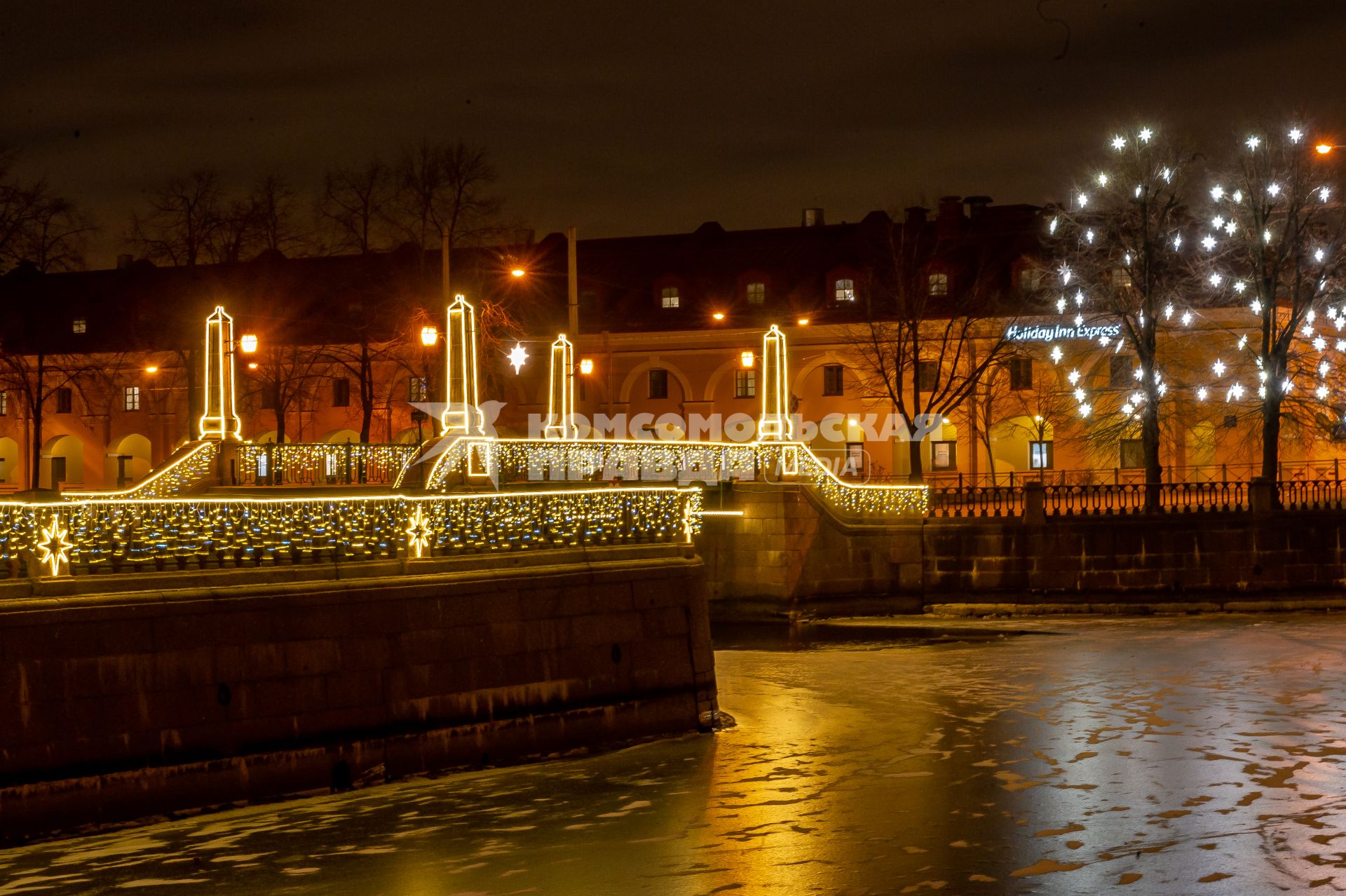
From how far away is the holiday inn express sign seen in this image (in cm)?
4269

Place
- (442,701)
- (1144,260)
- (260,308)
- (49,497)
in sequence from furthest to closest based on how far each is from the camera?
(260,308)
(1144,260)
(49,497)
(442,701)

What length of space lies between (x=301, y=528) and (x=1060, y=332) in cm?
3759

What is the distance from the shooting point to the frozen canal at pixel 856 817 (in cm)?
1244

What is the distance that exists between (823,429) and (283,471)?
27.8 meters

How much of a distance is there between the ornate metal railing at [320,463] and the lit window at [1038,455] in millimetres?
27069

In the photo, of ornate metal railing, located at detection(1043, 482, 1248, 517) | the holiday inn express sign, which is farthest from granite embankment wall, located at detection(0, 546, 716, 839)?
the holiday inn express sign

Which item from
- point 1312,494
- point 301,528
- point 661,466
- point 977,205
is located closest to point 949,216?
point 977,205

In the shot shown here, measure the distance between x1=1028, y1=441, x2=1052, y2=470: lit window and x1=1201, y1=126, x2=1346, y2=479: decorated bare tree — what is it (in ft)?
46.0

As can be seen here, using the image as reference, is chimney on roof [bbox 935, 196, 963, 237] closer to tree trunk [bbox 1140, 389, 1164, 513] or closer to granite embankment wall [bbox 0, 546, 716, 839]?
tree trunk [bbox 1140, 389, 1164, 513]

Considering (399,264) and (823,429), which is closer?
Answer: (399,264)

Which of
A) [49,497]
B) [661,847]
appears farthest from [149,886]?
[49,497]

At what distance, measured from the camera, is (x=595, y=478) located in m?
31.8

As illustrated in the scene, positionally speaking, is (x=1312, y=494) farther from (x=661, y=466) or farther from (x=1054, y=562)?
(x=661, y=466)

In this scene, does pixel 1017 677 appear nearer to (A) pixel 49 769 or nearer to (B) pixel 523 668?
(B) pixel 523 668
